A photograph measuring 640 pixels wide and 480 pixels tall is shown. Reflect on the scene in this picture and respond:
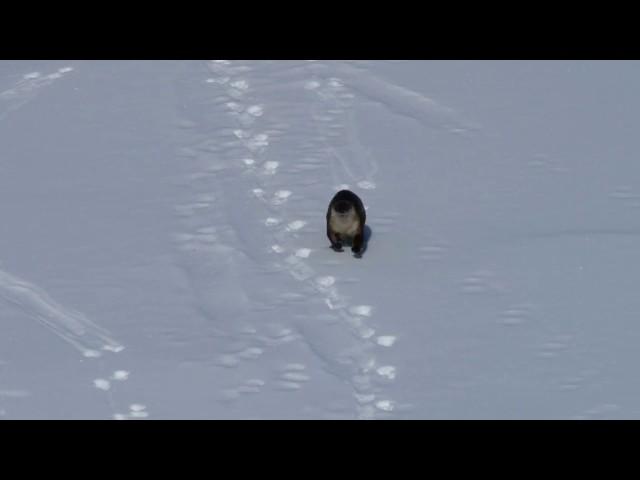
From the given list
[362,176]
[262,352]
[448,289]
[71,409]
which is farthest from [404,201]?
[71,409]

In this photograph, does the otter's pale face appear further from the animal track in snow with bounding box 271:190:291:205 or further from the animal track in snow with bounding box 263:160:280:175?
the animal track in snow with bounding box 263:160:280:175

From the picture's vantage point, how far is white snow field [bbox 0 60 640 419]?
28.3ft

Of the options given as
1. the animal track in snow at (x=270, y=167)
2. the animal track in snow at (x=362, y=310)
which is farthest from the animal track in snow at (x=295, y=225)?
the animal track in snow at (x=362, y=310)

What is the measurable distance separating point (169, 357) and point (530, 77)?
8.18 meters

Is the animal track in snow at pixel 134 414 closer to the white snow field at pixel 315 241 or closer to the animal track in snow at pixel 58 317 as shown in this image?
the white snow field at pixel 315 241

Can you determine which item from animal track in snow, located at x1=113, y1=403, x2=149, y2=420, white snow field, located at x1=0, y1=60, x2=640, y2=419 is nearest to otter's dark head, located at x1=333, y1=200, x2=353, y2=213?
white snow field, located at x1=0, y1=60, x2=640, y2=419

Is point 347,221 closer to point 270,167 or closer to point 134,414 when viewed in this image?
point 270,167

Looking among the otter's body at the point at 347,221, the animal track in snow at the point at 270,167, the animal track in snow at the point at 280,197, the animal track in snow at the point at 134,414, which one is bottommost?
the animal track in snow at the point at 134,414

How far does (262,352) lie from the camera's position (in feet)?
29.8

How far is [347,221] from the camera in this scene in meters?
10.4

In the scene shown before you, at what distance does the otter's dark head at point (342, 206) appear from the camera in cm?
1033

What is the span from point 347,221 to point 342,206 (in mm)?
126

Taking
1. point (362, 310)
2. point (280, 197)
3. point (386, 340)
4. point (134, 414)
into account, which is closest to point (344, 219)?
point (362, 310)

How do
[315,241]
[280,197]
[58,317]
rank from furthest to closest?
1. [280,197]
2. [315,241]
3. [58,317]
